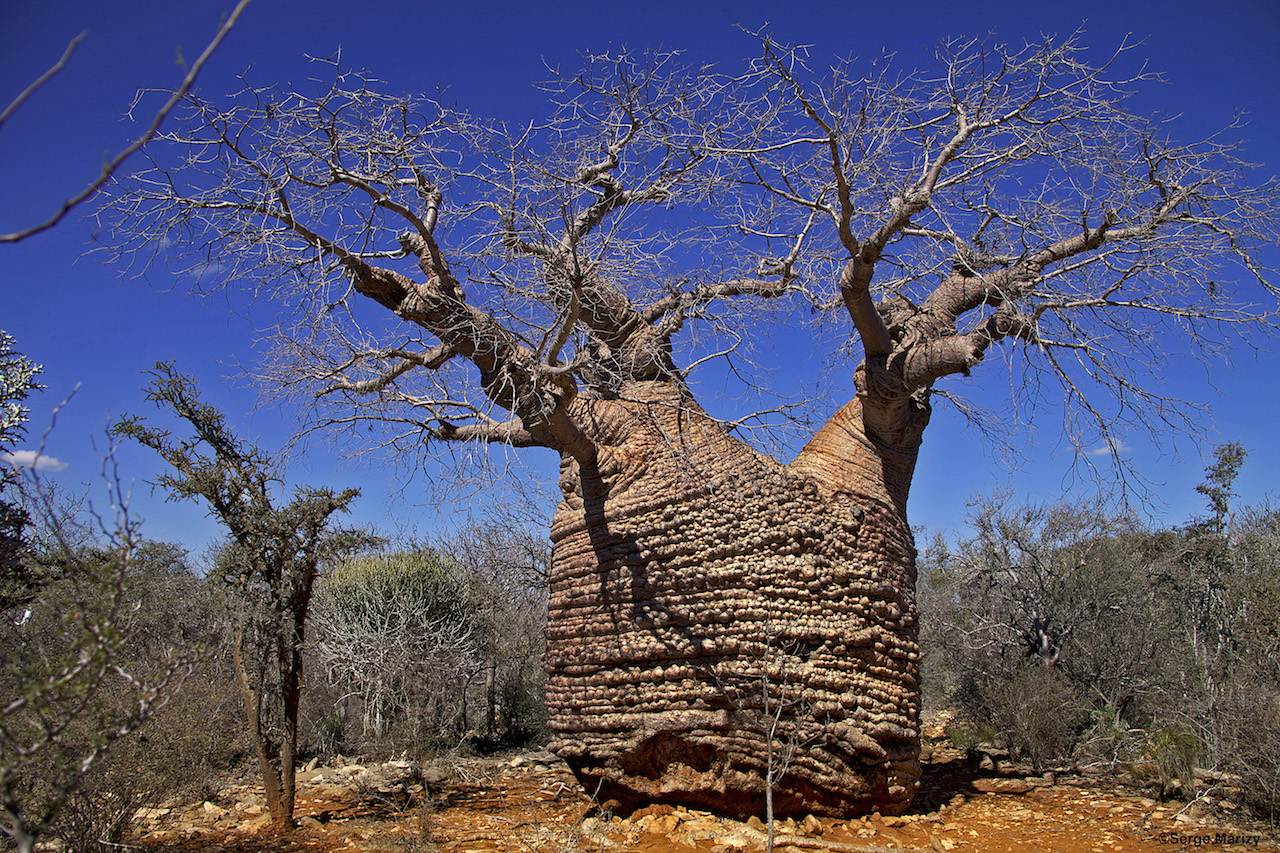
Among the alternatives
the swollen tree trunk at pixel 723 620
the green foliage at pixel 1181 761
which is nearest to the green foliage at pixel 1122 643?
the green foliage at pixel 1181 761

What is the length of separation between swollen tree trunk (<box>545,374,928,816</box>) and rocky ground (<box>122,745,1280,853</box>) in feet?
0.90

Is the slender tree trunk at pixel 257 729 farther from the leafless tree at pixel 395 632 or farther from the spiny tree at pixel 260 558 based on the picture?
the leafless tree at pixel 395 632

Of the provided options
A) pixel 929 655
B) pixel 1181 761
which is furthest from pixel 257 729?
pixel 929 655

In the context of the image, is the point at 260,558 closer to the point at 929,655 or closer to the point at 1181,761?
the point at 1181,761

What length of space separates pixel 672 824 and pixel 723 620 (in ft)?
4.84

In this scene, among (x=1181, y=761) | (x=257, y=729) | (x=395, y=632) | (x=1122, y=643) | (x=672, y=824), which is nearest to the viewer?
(x=672, y=824)

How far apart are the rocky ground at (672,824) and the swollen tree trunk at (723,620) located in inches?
10.8

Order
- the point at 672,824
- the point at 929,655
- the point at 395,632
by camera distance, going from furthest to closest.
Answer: the point at 929,655, the point at 395,632, the point at 672,824

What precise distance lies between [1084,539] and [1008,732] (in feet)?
10.9

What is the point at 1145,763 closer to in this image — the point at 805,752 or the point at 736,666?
the point at 805,752

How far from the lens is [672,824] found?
5.33 metres

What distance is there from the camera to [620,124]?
599 centimetres

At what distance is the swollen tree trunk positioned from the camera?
209 inches

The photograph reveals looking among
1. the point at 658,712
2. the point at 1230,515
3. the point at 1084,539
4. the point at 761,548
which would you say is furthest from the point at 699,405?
the point at 1230,515
